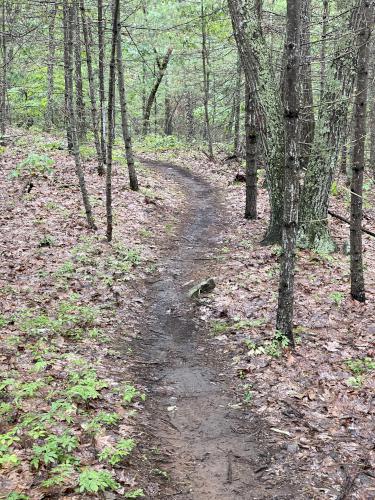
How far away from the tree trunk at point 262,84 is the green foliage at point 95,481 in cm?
794

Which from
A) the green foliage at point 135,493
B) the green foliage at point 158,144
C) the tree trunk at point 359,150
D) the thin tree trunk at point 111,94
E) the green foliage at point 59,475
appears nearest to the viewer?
the green foliage at point 59,475

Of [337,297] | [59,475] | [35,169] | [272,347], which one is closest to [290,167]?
[272,347]

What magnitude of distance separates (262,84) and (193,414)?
7.80 metres

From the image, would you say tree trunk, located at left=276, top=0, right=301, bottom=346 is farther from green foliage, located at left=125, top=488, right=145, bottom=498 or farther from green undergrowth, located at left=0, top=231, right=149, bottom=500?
green foliage, located at left=125, top=488, right=145, bottom=498

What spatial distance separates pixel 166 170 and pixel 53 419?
18.0m

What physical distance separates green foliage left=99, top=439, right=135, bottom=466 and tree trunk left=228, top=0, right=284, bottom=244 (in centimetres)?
737

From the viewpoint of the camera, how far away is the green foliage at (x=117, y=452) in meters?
4.76

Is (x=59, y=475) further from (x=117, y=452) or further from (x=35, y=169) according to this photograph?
(x=35, y=169)

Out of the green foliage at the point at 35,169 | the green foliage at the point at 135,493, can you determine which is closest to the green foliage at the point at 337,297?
the green foliage at the point at 135,493

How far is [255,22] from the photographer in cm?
1056

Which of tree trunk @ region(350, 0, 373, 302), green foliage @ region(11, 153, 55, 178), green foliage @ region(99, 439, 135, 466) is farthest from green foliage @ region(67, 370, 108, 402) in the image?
green foliage @ region(11, 153, 55, 178)

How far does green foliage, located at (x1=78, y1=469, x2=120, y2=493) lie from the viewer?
13.8ft

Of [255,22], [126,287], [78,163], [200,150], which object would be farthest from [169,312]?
[200,150]

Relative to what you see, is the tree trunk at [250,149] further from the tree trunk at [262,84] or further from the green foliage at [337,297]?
the green foliage at [337,297]
